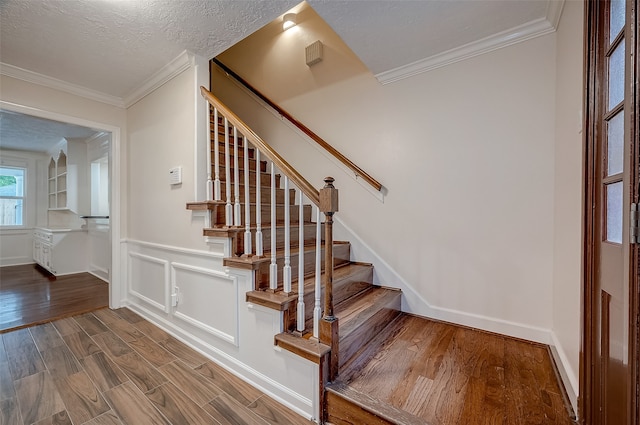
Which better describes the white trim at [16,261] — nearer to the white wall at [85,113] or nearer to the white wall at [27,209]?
the white wall at [27,209]

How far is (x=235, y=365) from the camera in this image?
1.73m

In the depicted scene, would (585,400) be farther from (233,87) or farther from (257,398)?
(233,87)

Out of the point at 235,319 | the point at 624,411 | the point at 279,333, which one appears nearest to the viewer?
the point at 624,411

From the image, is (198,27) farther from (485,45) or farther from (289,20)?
(485,45)

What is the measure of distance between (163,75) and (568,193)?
3096 mm

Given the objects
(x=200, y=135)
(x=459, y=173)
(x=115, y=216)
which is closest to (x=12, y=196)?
(x=115, y=216)

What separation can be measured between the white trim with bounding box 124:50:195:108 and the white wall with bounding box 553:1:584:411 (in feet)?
8.11

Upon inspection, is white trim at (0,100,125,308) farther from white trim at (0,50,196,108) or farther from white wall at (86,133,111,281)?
A: white wall at (86,133,111,281)

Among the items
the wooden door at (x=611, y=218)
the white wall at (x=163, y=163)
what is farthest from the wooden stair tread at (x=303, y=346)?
the wooden door at (x=611, y=218)

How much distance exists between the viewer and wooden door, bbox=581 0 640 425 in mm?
750

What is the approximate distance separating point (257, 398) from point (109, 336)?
62.6 inches

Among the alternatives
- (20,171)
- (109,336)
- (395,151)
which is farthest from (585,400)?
(20,171)

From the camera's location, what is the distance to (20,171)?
17.5ft

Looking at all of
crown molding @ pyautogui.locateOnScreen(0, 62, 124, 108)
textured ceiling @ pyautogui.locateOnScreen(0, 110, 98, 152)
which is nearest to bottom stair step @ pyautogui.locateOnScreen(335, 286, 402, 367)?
crown molding @ pyautogui.locateOnScreen(0, 62, 124, 108)
